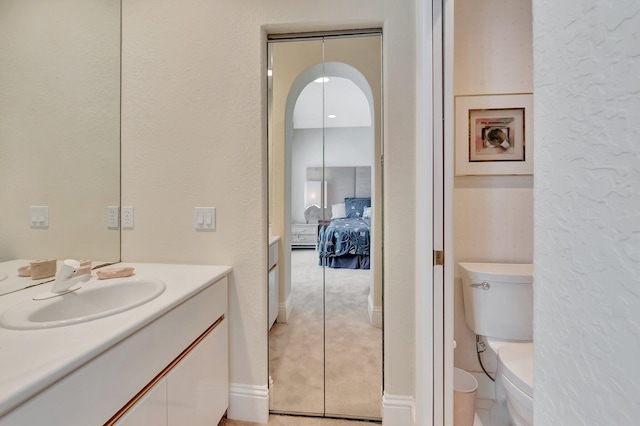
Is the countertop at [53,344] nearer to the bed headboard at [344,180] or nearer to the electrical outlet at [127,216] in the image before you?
the electrical outlet at [127,216]

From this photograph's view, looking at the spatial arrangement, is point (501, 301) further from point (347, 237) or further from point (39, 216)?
point (39, 216)

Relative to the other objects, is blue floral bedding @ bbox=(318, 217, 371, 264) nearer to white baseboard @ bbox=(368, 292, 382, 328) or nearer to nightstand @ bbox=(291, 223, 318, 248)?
nightstand @ bbox=(291, 223, 318, 248)

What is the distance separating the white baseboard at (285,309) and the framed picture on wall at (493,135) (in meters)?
1.28

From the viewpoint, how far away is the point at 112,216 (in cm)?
164

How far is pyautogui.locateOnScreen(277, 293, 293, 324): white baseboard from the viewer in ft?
5.91

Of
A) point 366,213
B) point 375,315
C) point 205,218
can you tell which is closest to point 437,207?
point 366,213

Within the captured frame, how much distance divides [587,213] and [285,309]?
5.66ft

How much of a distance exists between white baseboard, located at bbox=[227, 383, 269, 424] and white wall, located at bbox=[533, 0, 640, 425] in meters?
1.56

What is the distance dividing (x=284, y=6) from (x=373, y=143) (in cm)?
89

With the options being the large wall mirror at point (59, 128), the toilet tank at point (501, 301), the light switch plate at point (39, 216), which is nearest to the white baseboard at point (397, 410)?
the toilet tank at point (501, 301)

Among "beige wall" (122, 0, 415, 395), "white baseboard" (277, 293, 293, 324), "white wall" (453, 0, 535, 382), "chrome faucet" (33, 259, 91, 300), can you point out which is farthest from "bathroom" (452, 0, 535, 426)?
"chrome faucet" (33, 259, 91, 300)

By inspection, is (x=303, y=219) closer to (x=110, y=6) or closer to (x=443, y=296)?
(x=443, y=296)

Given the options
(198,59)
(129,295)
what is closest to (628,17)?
(129,295)

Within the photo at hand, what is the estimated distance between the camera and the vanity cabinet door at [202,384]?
1.11 metres
